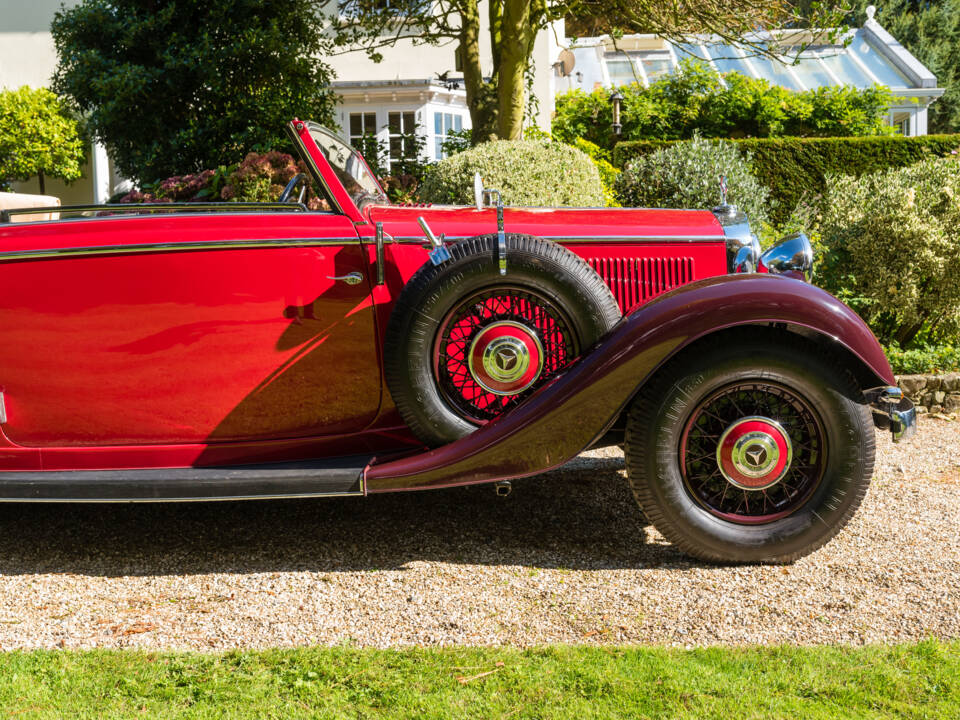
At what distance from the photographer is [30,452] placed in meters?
3.35

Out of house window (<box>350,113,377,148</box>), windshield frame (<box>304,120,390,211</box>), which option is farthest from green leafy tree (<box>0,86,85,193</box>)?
windshield frame (<box>304,120,390,211</box>)

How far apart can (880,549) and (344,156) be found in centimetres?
274

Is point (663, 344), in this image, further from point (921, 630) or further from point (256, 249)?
point (256, 249)

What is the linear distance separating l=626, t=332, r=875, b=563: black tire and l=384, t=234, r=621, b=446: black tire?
36 centimetres

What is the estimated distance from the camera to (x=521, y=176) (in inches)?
288

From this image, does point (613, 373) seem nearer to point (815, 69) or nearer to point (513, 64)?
point (513, 64)

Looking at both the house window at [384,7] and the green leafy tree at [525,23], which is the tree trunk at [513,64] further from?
the house window at [384,7]

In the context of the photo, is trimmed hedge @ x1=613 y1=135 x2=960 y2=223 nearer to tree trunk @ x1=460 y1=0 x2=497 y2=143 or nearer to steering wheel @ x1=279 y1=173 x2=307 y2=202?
tree trunk @ x1=460 y1=0 x2=497 y2=143

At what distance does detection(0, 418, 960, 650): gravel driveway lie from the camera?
278cm

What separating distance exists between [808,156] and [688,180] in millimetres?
7963

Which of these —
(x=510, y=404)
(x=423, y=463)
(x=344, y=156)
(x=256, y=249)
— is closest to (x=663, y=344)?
(x=510, y=404)

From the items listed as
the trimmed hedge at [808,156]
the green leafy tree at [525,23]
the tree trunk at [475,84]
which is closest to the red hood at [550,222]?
the green leafy tree at [525,23]

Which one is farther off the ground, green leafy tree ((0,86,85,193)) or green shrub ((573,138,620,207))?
green leafy tree ((0,86,85,193))

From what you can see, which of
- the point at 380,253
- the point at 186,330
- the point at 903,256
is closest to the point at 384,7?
the point at 903,256
